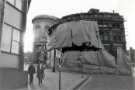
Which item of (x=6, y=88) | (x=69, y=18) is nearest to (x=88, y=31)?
(x=69, y=18)

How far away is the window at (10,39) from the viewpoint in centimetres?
912

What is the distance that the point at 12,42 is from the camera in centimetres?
984

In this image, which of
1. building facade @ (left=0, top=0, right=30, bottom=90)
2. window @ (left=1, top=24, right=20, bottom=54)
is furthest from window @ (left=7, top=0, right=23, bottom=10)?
window @ (left=1, top=24, right=20, bottom=54)

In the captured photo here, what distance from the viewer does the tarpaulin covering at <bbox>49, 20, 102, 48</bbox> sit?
26.1m

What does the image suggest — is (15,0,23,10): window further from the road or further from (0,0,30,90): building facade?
the road

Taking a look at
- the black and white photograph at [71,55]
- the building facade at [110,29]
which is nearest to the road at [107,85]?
the black and white photograph at [71,55]

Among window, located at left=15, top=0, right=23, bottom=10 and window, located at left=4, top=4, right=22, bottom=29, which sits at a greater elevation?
window, located at left=15, top=0, right=23, bottom=10

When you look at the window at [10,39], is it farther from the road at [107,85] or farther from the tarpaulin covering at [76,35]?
the tarpaulin covering at [76,35]

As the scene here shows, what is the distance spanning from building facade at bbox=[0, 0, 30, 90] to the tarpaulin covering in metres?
15.1

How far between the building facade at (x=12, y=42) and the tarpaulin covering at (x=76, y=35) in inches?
594

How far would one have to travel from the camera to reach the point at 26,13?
1141 centimetres

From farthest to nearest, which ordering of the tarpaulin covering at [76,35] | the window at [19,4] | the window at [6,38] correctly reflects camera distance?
the tarpaulin covering at [76,35]
the window at [19,4]
the window at [6,38]

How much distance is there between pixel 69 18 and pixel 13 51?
1030 inches

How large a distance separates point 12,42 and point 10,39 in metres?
0.25
